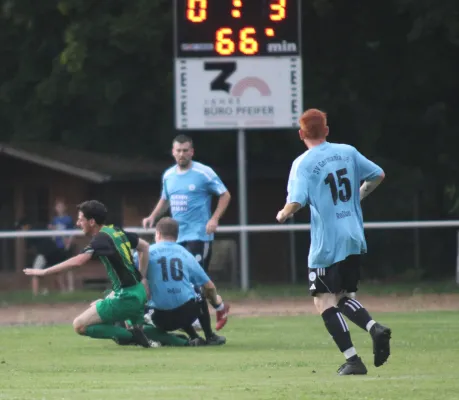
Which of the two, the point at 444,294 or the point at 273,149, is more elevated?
the point at 273,149

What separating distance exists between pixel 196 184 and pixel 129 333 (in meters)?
3.02

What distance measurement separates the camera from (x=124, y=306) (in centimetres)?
1395

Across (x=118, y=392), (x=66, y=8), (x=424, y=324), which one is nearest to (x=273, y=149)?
(x=66, y=8)

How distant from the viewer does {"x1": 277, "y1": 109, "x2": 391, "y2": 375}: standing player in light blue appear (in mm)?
10852

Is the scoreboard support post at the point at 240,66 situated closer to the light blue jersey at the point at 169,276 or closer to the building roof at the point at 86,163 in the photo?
the building roof at the point at 86,163

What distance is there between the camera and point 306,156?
10914 millimetres

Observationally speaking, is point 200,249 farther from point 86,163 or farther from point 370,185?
point 86,163

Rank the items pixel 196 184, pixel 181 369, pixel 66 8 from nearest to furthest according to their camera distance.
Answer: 1. pixel 181 369
2. pixel 196 184
3. pixel 66 8

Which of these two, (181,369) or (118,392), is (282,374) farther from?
(118,392)

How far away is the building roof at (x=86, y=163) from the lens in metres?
29.6

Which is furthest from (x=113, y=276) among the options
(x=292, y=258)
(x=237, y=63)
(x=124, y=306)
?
(x=292, y=258)

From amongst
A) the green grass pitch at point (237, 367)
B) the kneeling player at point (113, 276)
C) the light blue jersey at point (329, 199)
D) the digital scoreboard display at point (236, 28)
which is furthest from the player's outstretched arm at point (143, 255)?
the digital scoreboard display at point (236, 28)

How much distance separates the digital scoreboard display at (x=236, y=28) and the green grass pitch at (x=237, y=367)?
6.93 m

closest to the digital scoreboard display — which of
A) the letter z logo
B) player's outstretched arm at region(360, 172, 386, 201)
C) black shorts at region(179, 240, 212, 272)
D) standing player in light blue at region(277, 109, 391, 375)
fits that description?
the letter z logo
